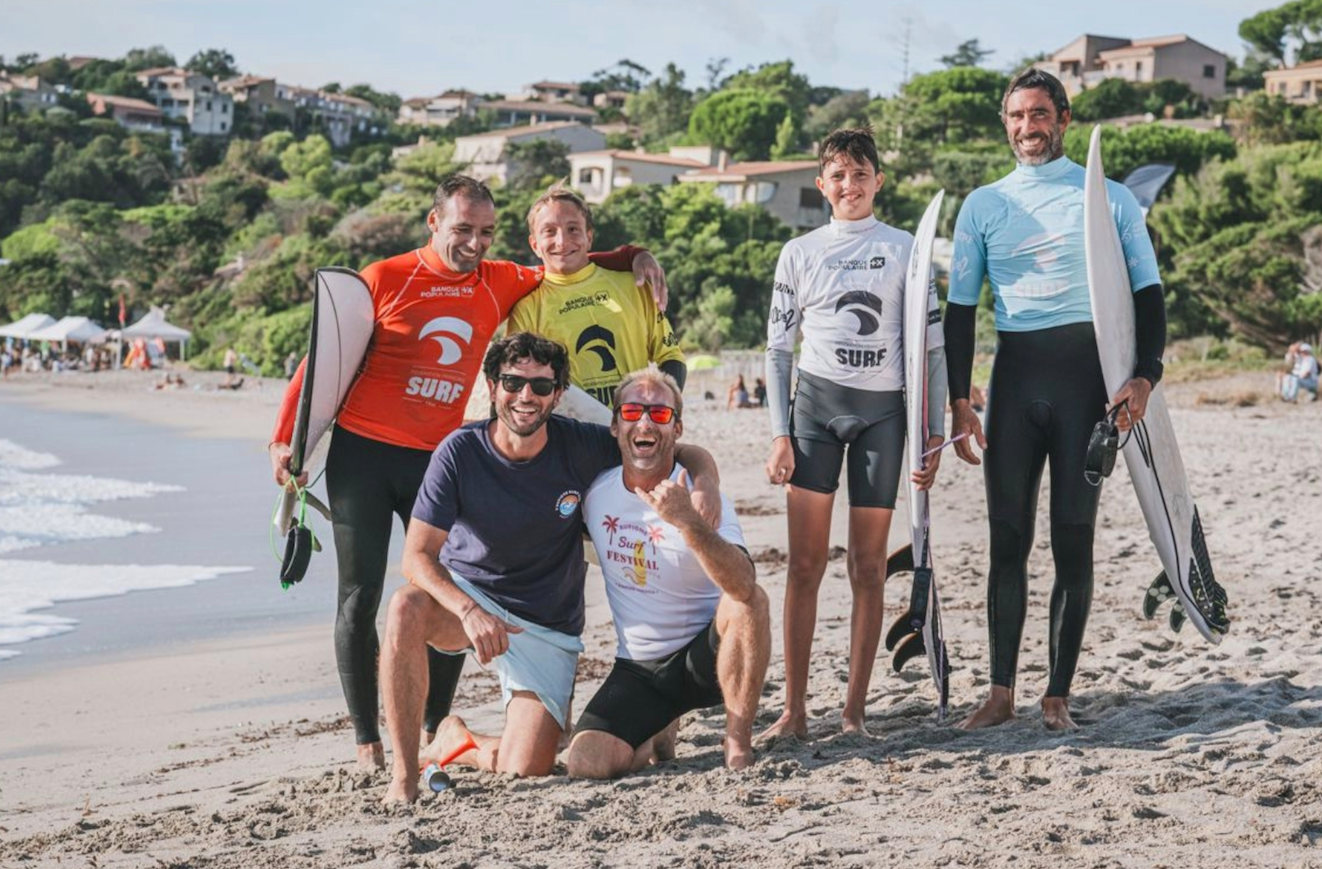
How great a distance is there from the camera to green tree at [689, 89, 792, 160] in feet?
241

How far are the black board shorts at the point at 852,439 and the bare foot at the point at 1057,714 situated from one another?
74 centimetres

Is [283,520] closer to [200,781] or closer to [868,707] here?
[200,781]

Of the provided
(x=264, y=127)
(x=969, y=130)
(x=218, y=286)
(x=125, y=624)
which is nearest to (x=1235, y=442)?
(x=125, y=624)

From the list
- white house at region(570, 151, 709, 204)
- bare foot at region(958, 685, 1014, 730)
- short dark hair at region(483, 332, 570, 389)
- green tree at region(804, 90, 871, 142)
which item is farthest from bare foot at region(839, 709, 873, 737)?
green tree at region(804, 90, 871, 142)

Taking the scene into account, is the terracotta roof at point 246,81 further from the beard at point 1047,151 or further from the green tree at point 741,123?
the beard at point 1047,151

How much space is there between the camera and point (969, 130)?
62.5 meters

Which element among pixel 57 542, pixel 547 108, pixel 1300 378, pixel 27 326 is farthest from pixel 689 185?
pixel 547 108

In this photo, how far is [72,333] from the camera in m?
45.4

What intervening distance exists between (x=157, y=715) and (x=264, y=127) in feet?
386

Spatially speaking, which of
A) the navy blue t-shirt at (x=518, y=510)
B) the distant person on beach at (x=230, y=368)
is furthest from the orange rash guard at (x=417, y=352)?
the distant person on beach at (x=230, y=368)

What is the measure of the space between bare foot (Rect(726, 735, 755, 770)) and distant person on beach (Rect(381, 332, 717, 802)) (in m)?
0.50

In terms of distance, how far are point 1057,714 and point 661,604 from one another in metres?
1.21

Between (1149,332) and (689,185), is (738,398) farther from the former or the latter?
(689,185)

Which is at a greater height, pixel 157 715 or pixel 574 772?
pixel 574 772
